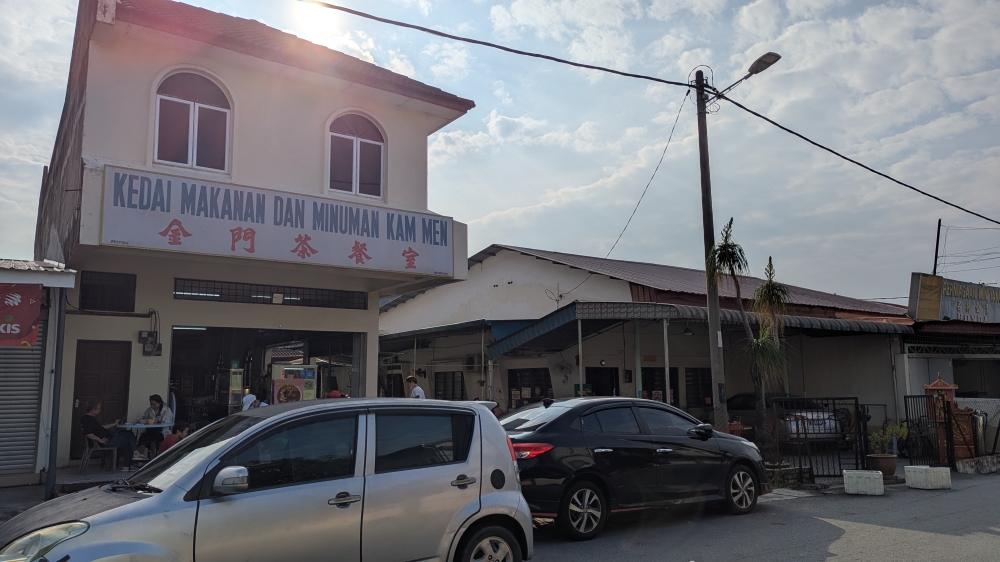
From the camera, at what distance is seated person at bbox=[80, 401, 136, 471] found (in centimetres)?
1136

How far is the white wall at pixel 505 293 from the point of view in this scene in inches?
866

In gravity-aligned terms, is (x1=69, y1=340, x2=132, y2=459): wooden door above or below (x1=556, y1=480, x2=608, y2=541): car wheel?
above

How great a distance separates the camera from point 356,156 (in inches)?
525

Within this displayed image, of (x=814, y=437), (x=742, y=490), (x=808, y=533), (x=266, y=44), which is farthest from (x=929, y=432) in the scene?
(x=266, y=44)

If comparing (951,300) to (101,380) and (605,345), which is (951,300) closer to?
(605,345)

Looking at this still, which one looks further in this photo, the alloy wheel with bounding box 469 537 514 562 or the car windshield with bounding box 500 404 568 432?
the car windshield with bounding box 500 404 568 432

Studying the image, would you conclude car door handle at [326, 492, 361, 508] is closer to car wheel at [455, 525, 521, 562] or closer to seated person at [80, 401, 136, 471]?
car wheel at [455, 525, 521, 562]

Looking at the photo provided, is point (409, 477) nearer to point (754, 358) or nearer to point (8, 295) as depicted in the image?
point (8, 295)

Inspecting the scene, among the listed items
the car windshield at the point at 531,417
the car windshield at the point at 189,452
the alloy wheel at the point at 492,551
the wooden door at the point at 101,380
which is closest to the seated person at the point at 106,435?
the wooden door at the point at 101,380

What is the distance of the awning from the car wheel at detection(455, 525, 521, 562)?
8.54m

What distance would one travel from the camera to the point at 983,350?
22984 millimetres

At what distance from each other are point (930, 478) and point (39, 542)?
41.3 ft

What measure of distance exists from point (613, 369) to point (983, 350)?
38.7ft

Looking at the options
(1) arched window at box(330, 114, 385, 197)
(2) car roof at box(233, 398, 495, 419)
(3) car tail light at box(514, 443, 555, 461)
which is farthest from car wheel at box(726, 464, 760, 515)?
(1) arched window at box(330, 114, 385, 197)
